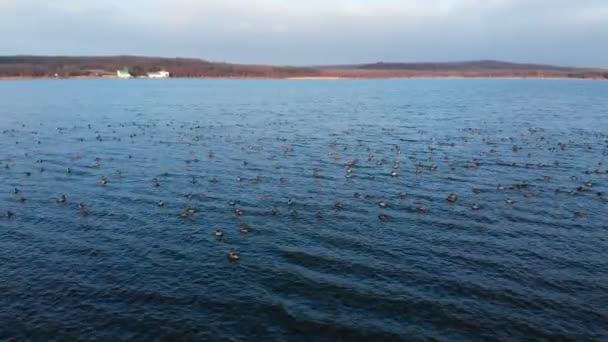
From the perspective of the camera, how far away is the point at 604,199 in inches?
1695

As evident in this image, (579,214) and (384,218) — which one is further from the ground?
(579,214)

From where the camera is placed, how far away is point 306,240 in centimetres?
3500

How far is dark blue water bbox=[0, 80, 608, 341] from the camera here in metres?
25.1

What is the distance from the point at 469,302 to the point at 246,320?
12059 millimetres

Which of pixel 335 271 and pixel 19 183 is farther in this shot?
pixel 19 183

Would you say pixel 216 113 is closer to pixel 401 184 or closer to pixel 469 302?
pixel 401 184

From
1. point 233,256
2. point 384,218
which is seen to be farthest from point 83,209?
point 384,218

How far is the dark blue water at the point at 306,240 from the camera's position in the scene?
25141mm

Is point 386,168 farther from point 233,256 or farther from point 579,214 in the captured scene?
point 233,256

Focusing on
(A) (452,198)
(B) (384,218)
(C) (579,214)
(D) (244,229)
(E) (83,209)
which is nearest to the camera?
(D) (244,229)

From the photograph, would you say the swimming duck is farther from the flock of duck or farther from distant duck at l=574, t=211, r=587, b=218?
distant duck at l=574, t=211, r=587, b=218

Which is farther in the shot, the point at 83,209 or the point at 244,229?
the point at 83,209

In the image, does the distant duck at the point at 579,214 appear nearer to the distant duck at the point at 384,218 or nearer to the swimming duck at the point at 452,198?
the swimming duck at the point at 452,198

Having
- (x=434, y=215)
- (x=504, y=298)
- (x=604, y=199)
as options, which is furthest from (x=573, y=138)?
(x=504, y=298)
